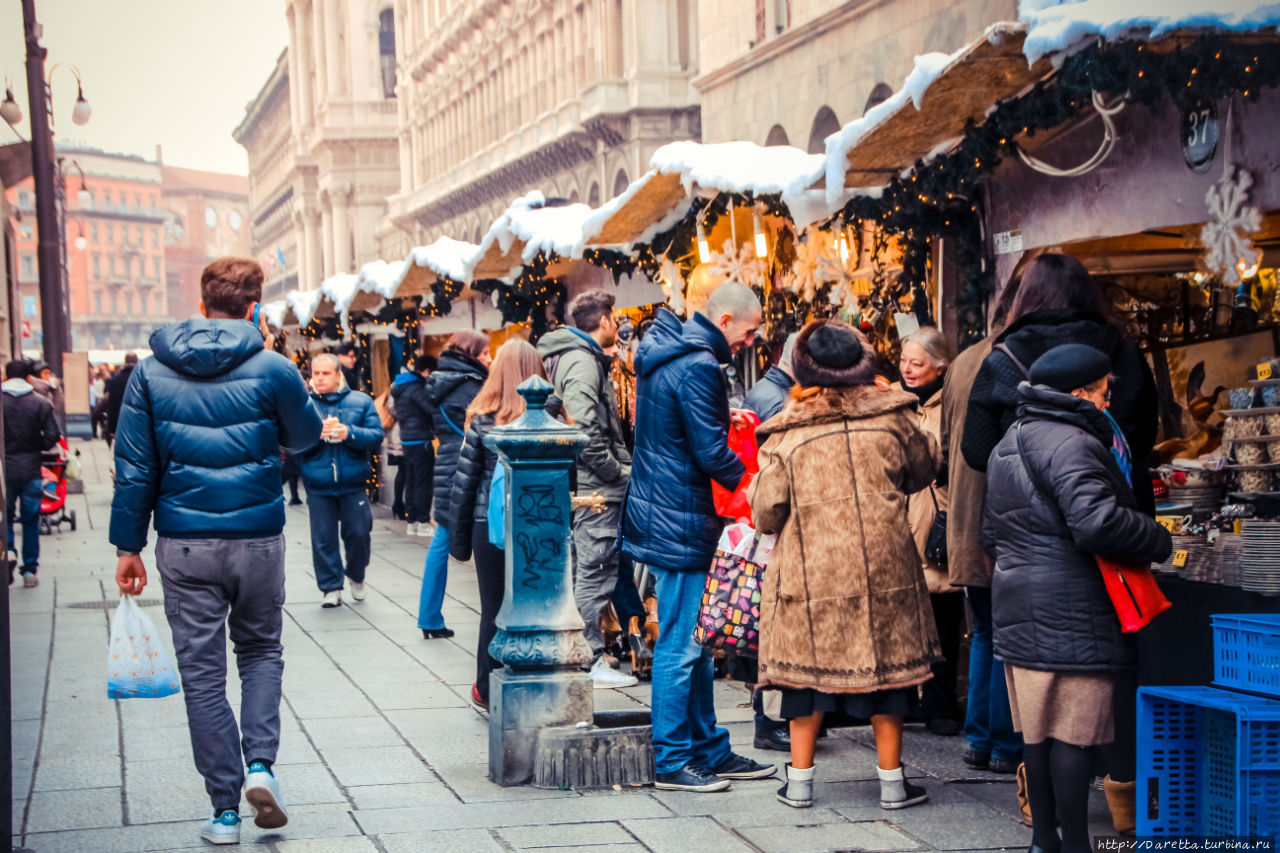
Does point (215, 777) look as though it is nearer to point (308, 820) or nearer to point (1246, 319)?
point (308, 820)

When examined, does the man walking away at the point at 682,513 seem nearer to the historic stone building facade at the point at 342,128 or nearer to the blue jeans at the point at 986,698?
the blue jeans at the point at 986,698

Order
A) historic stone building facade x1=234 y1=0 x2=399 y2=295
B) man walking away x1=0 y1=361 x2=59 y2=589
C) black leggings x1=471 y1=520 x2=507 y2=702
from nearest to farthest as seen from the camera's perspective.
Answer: black leggings x1=471 y1=520 x2=507 y2=702 < man walking away x1=0 y1=361 x2=59 y2=589 < historic stone building facade x1=234 y1=0 x2=399 y2=295

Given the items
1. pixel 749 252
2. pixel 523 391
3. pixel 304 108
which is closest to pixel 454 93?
pixel 304 108

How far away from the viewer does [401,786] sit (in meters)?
5.86

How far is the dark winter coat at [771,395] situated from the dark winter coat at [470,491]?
1341 millimetres

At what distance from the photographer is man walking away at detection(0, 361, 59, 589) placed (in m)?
12.1

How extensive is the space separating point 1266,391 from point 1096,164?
131 cm

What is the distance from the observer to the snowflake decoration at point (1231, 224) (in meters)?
5.97

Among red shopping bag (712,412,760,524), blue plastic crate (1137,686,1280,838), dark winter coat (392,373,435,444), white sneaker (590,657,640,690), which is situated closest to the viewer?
blue plastic crate (1137,686,1280,838)

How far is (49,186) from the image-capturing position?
74.1ft

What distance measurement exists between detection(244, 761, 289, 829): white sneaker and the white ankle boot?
66.8 inches

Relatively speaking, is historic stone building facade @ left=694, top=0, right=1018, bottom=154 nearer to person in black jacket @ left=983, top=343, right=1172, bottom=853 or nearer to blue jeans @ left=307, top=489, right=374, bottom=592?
blue jeans @ left=307, top=489, right=374, bottom=592

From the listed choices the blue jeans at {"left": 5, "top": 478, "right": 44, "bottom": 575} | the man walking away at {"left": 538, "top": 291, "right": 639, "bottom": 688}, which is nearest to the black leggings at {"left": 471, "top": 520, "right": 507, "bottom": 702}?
the man walking away at {"left": 538, "top": 291, "right": 639, "bottom": 688}

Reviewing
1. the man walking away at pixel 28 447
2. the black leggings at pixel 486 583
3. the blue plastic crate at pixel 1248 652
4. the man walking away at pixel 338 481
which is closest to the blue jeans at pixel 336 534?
the man walking away at pixel 338 481
